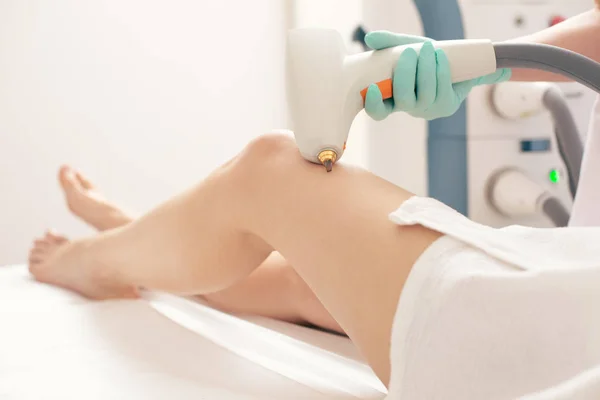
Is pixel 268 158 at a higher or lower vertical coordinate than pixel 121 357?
higher

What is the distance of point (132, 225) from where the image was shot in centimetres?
79

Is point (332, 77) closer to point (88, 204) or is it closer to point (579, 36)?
point (579, 36)

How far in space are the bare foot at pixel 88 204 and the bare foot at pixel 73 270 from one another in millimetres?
92

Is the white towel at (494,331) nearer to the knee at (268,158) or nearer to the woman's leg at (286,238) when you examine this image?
the woman's leg at (286,238)

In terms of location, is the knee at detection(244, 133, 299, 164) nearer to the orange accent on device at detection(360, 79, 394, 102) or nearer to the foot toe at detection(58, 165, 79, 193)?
the orange accent on device at detection(360, 79, 394, 102)

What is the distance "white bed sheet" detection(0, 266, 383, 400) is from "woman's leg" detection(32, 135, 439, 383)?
0.21 ft

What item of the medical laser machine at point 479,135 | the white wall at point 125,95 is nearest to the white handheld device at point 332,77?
the medical laser machine at point 479,135

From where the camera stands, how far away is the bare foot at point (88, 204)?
44.8 inches

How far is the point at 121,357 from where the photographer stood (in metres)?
0.65

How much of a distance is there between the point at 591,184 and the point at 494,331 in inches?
18.7

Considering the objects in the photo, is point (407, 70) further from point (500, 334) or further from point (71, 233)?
point (71, 233)

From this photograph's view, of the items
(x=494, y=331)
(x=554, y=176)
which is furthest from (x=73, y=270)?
(x=554, y=176)

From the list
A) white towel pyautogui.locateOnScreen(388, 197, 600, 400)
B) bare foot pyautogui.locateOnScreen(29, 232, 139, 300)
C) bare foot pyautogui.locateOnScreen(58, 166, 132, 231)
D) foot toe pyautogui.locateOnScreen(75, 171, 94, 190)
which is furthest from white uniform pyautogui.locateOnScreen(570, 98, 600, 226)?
foot toe pyautogui.locateOnScreen(75, 171, 94, 190)

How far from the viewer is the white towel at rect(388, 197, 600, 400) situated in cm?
41
